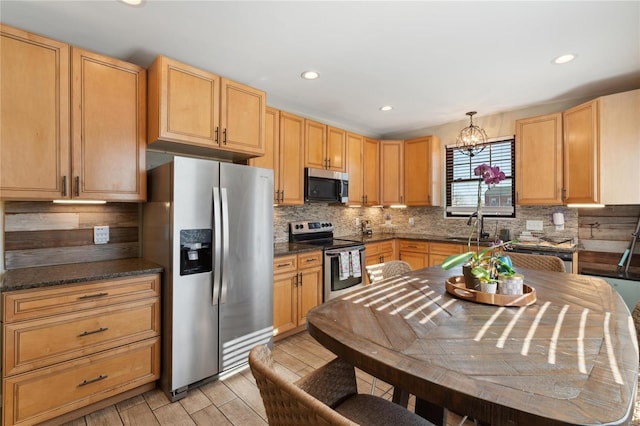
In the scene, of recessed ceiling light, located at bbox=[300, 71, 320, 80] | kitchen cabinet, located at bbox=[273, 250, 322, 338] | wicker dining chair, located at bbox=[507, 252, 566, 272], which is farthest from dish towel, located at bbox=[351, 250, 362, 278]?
recessed ceiling light, located at bbox=[300, 71, 320, 80]

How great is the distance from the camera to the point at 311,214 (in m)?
3.97

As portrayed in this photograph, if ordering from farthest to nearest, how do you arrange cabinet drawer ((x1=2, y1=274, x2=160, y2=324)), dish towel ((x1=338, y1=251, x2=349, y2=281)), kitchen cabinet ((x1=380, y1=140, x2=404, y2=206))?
kitchen cabinet ((x1=380, y1=140, x2=404, y2=206))
dish towel ((x1=338, y1=251, x2=349, y2=281))
cabinet drawer ((x1=2, y1=274, x2=160, y2=324))

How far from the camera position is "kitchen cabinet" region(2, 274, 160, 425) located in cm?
166

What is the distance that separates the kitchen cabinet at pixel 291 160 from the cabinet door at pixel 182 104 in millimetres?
905

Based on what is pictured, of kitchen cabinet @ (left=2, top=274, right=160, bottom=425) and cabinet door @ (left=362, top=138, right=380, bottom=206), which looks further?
cabinet door @ (left=362, top=138, right=380, bottom=206)

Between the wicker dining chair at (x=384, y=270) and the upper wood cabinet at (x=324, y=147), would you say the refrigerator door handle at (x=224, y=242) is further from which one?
the upper wood cabinet at (x=324, y=147)

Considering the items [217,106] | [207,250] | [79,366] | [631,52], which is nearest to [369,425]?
[207,250]

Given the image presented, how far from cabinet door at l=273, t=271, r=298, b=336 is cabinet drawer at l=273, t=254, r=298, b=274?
0.05 metres

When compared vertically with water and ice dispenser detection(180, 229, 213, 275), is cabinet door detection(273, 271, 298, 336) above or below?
below

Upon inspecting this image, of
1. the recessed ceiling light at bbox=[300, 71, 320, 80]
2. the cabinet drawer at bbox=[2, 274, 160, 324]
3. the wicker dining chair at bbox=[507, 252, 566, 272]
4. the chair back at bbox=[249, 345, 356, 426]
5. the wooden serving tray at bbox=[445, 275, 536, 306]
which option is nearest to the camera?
the chair back at bbox=[249, 345, 356, 426]

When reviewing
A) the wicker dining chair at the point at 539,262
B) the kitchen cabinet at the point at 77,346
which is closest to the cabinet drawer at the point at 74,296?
the kitchen cabinet at the point at 77,346

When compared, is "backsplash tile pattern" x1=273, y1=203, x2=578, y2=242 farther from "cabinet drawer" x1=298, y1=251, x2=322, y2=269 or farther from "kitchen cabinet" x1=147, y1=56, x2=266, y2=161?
"kitchen cabinet" x1=147, y1=56, x2=266, y2=161

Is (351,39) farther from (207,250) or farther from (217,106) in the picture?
(207,250)

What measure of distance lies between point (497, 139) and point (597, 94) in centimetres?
102
